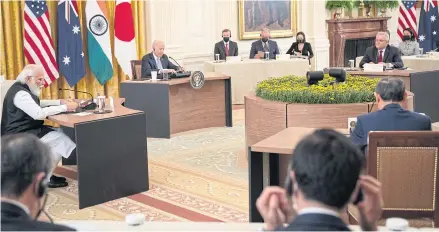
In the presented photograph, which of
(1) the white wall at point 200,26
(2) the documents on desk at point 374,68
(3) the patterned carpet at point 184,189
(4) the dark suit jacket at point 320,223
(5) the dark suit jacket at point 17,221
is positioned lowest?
(3) the patterned carpet at point 184,189

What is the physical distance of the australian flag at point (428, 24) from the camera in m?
14.8

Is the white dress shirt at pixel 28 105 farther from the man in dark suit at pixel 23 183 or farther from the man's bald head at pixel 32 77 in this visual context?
the man in dark suit at pixel 23 183

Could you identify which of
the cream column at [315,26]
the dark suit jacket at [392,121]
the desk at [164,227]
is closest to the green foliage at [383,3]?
the cream column at [315,26]

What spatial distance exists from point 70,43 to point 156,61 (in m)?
1.68

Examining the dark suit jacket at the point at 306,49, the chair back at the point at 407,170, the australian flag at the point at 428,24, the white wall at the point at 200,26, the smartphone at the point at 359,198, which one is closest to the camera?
the smartphone at the point at 359,198

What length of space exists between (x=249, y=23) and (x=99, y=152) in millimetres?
7798

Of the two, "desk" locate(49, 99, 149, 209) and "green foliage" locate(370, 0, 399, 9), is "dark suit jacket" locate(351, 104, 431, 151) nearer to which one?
"desk" locate(49, 99, 149, 209)

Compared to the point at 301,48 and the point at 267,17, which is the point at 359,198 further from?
the point at 267,17

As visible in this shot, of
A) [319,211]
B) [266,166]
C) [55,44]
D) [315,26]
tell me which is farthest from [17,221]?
[315,26]

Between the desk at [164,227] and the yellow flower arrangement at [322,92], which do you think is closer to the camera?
the desk at [164,227]

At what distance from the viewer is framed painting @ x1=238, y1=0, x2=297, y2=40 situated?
12930 mm

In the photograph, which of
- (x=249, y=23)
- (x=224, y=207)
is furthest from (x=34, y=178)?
(x=249, y=23)

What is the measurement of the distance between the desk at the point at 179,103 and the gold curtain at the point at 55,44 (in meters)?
1.86

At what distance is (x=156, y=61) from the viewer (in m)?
9.05
